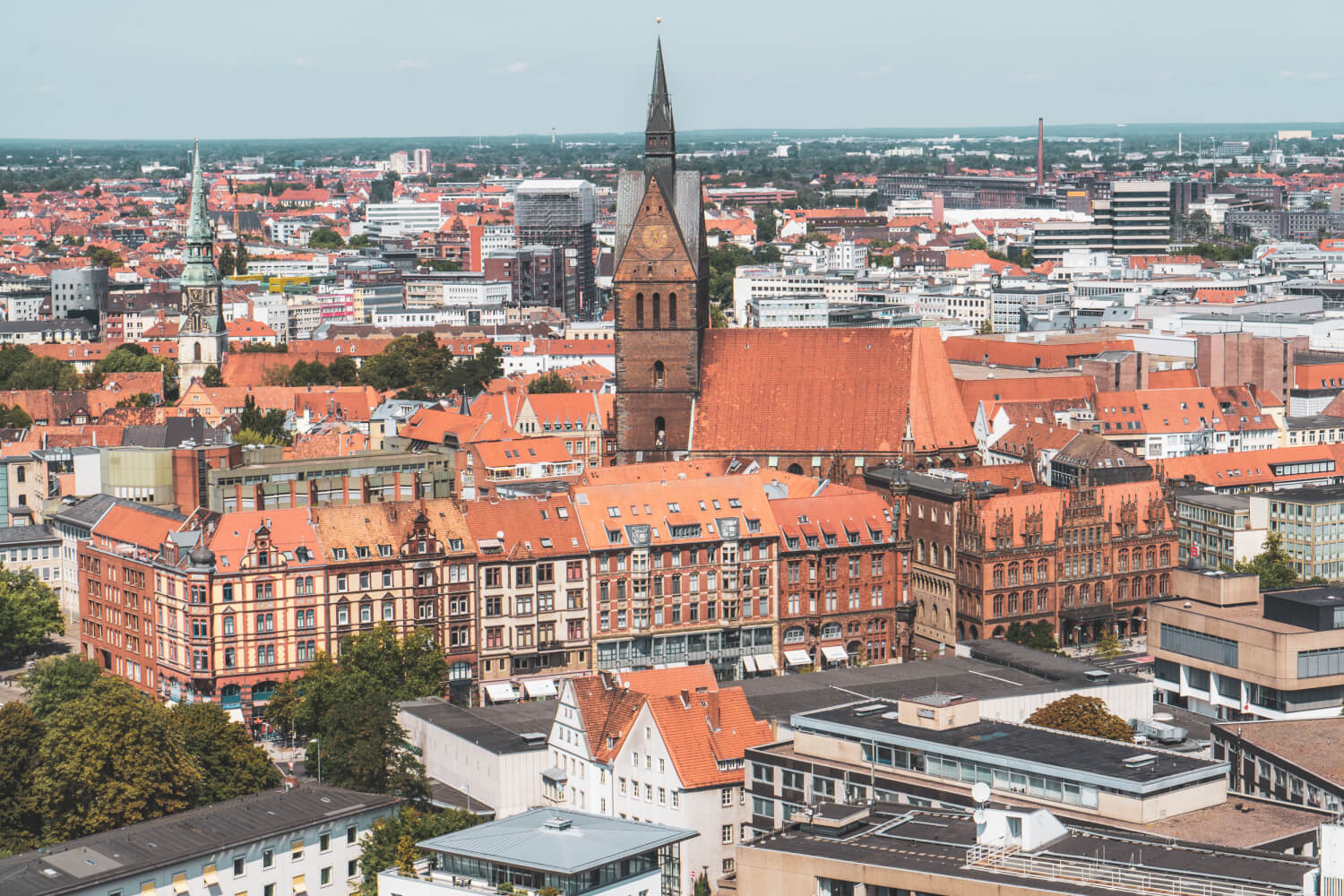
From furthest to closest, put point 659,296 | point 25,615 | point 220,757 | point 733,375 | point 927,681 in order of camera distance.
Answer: point 733,375
point 659,296
point 25,615
point 927,681
point 220,757

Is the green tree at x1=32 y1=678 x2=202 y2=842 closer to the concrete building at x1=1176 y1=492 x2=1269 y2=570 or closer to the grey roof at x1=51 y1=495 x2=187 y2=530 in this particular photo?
the grey roof at x1=51 y1=495 x2=187 y2=530

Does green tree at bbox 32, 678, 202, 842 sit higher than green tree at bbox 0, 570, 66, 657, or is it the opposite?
green tree at bbox 32, 678, 202, 842

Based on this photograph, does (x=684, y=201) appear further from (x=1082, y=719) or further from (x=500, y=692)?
(x=1082, y=719)

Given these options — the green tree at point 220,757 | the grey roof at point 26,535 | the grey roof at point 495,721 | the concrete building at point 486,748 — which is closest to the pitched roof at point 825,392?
the grey roof at point 495,721

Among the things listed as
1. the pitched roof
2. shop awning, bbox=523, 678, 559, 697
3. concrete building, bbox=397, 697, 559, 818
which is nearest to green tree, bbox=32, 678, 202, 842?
concrete building, bbox=397, 697, 559, 818

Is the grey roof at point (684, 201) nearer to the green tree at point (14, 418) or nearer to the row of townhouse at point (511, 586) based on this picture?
the row of townhouse at point (511, 586)

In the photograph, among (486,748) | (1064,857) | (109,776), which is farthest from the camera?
(486,748)

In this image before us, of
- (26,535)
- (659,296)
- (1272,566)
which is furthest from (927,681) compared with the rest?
(26,535)

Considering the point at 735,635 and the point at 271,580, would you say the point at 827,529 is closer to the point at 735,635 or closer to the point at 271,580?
the point at 735,635
